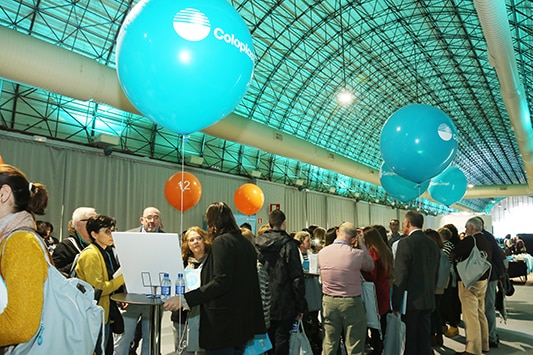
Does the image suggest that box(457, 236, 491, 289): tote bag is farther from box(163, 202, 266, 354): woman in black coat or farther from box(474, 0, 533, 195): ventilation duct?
box(474, 0, 533, 195): ventilation duct

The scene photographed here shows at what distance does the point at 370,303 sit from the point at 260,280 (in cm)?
122

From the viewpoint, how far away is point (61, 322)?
1592mm

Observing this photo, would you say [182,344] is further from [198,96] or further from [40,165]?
[40,165]

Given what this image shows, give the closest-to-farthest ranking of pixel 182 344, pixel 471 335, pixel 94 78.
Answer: pixel 182 344 < pixel 471 335 < pixel 94 78

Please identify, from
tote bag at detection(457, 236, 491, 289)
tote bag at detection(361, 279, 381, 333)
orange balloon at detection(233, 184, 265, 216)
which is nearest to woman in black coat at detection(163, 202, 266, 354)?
tote bag at detection(361, 279, 381, 333)

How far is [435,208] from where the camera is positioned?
152 ft

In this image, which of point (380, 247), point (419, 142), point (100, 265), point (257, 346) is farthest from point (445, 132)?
point (100, 265)

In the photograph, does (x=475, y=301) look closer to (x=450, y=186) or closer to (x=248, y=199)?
(x=450, y=186)

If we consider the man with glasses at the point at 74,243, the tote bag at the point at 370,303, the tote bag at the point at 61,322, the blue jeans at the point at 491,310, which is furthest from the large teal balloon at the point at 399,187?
the tote bag at the point at 61,322

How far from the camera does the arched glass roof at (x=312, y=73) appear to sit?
1106 centimetres

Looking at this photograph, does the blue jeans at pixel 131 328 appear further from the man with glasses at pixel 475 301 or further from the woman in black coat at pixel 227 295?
the man with glasses at pixel 475 301

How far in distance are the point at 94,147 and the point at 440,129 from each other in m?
9.40

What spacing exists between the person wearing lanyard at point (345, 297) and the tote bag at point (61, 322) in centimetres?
257

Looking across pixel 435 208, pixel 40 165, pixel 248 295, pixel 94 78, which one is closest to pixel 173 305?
pixel 248 295
